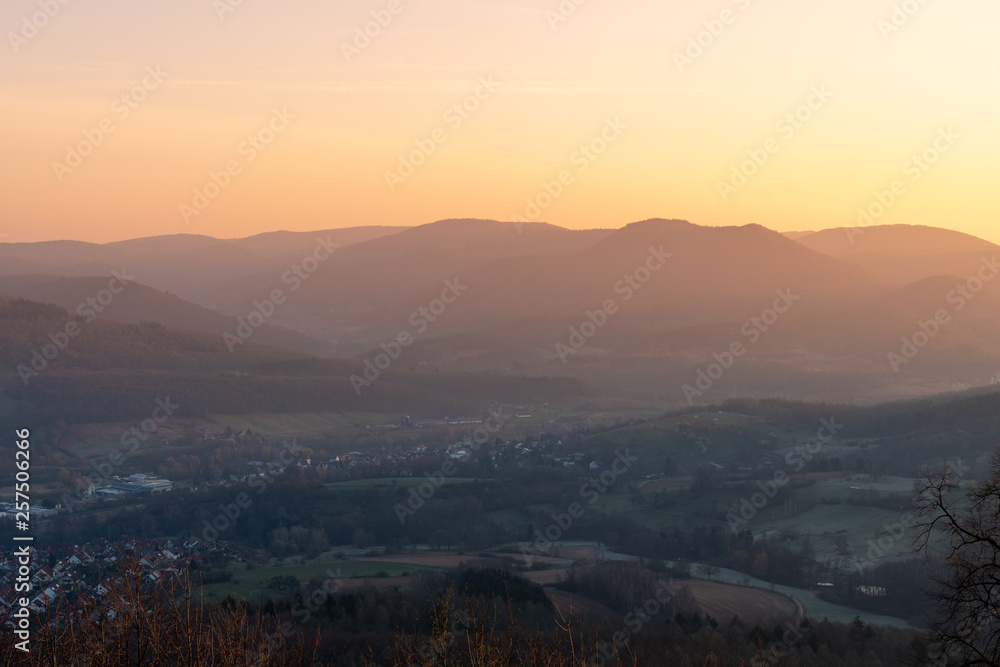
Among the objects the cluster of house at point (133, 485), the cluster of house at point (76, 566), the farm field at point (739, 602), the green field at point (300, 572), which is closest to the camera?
the cluster of house at point (76, 566)

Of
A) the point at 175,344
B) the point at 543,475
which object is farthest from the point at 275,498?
the point at 175,344

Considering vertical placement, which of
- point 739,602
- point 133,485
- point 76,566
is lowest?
point 739,602

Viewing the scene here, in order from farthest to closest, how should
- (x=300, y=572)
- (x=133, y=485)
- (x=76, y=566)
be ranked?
(x=133, y=485), (x=300, y=572), (x=76, y=566)

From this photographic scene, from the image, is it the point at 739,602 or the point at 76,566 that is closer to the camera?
the point at 76,566

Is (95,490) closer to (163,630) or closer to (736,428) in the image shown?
(736,428)

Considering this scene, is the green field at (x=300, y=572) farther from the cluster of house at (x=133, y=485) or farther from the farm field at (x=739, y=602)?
the cluster of house at (x=133, y=485)

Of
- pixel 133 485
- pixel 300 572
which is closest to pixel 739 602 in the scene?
pixel 300 572

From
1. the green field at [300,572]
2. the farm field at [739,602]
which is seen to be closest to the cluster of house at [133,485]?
the green field at [300,572]

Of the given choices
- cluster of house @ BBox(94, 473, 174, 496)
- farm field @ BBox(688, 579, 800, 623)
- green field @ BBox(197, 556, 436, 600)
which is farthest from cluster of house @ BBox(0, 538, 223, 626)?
cluster of house @ BBox(94, 473, 174, 496)

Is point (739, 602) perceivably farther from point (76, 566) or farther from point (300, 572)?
point (76, 566)

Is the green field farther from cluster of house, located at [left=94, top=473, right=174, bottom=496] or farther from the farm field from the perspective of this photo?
cluster of house, located at [left=94, top=473, right=174, bottom=496]

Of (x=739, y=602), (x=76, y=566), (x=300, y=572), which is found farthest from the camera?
(x=300, y=572)
